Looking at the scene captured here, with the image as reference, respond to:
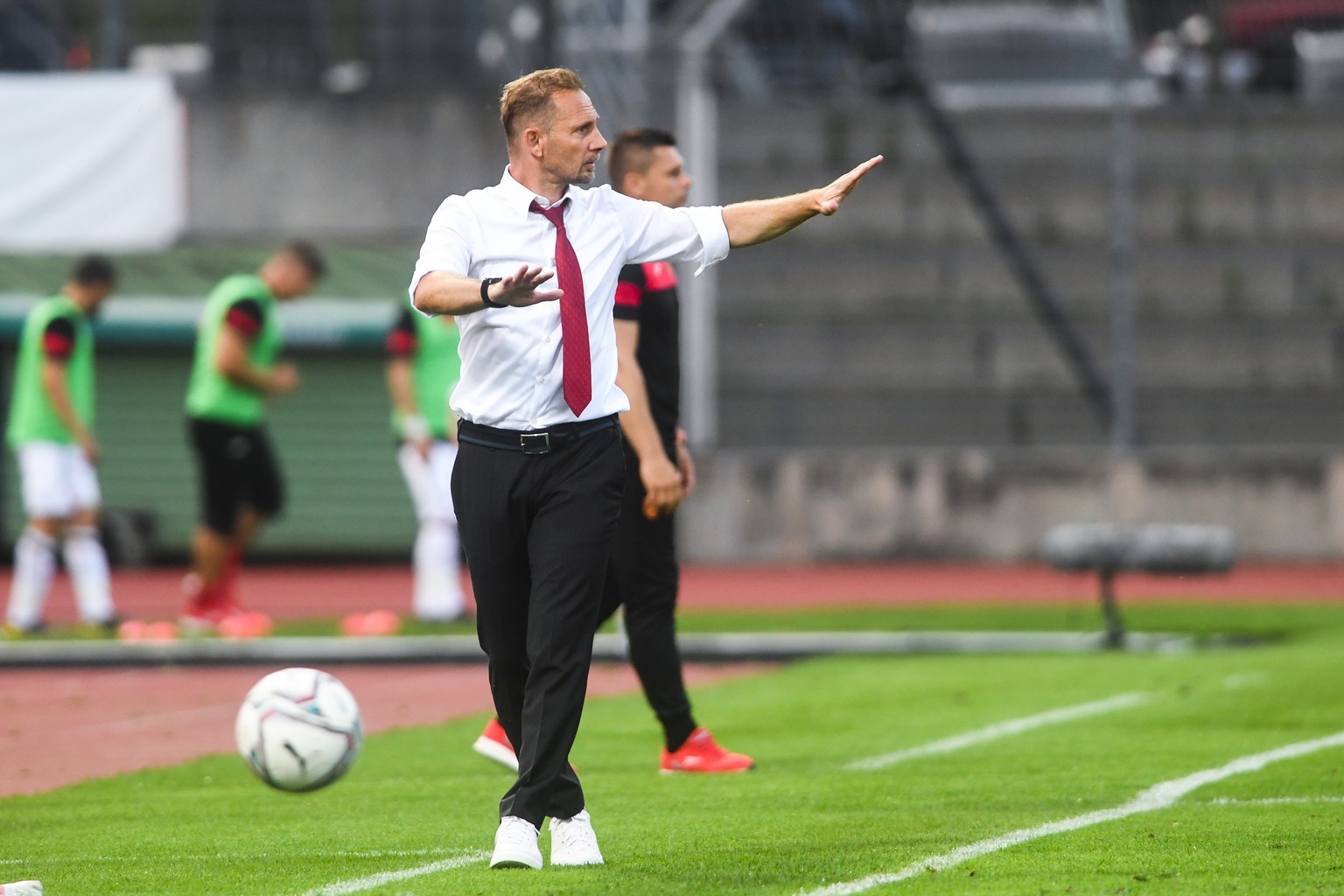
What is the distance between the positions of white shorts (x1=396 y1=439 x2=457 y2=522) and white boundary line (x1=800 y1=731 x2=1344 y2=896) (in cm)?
665

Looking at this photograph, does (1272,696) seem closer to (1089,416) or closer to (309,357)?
(1089,416)

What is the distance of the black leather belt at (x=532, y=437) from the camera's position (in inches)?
Answer: 219

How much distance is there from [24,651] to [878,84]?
10.0 m

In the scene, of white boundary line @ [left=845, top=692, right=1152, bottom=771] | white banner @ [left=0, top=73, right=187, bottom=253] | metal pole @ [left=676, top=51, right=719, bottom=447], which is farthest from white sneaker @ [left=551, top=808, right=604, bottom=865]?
white banner @ [left=0, top=73, right=187, bottom=253]

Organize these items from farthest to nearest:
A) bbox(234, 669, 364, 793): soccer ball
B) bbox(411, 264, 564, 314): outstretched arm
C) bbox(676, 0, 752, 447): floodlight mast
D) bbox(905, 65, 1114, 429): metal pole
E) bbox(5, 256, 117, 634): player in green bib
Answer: bbox(905, 65, 1114, 429): metal pole, bbox(676, 0, 752, 447): floodlight mast, bbox(5, 256, 117, 634): player in green bib, bbox(234, 669, 364, 793): soccer ball, bbox(411, 264, 564, 314): outstretched arm

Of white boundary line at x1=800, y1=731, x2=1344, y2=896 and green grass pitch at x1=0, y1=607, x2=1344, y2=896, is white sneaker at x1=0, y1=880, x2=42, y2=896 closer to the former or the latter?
green grass pitch at x1=0, y1=607, x2=1344, y2=896

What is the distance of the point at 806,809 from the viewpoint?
6.63 metres

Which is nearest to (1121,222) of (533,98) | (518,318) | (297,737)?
(297,737)

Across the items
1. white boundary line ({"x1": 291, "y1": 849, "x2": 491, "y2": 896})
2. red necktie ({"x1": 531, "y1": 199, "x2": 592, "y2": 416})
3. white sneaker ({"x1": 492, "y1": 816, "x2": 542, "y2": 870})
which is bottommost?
white boundary line ({"x1": 291, "y1": 849, "x2": 491, "y2": 896})

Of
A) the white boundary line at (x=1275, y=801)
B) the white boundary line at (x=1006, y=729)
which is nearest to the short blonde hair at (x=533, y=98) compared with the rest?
the white boundary line at (x=1275, y=801)

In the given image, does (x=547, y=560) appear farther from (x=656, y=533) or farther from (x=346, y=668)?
(x=346, y=668)

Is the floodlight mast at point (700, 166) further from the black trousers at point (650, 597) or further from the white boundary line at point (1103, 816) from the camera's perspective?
the black trousers at point (650, 597)

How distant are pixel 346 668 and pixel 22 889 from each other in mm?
7285

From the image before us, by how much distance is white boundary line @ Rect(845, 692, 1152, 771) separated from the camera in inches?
313
